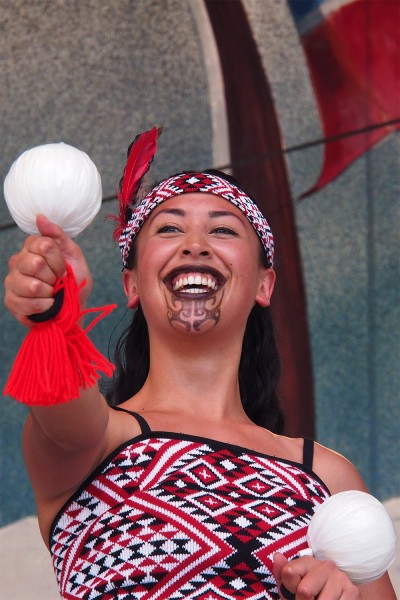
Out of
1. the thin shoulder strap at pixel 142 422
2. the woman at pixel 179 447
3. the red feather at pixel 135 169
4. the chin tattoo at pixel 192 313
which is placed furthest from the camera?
the red feather at pixel 135 169

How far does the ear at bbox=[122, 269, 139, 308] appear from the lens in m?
2.37

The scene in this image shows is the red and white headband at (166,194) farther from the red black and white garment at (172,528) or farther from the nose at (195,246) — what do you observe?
the red black and white garment at (172,528)

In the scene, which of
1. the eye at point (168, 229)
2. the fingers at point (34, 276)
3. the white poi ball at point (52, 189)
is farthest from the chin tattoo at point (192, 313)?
the fingers at point (34, 276)

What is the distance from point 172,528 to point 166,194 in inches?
28.3

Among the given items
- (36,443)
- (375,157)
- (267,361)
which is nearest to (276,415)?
(267,361)

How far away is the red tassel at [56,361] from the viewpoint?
166 cm

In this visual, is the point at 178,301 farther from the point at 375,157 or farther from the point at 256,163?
the point at 375,157

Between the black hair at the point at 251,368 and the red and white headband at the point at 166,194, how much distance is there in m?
0.10

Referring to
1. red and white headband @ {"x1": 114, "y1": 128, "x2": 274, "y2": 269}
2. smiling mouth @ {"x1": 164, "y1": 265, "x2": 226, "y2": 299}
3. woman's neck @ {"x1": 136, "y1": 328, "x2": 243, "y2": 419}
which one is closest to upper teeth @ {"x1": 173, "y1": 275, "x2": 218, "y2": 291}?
smiling mouth @ {"x1": 164, "y1": 265, "x2": 226, "y2": 299}

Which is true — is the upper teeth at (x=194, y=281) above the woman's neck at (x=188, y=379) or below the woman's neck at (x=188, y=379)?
above

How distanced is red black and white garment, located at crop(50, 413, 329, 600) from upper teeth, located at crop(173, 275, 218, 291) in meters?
0.30

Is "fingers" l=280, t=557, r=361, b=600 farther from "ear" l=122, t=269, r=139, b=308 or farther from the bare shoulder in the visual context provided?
"ear" l=122, t=269, r=139, b=308

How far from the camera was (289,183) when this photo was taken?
366 cm

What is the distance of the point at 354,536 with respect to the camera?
1785 mm
